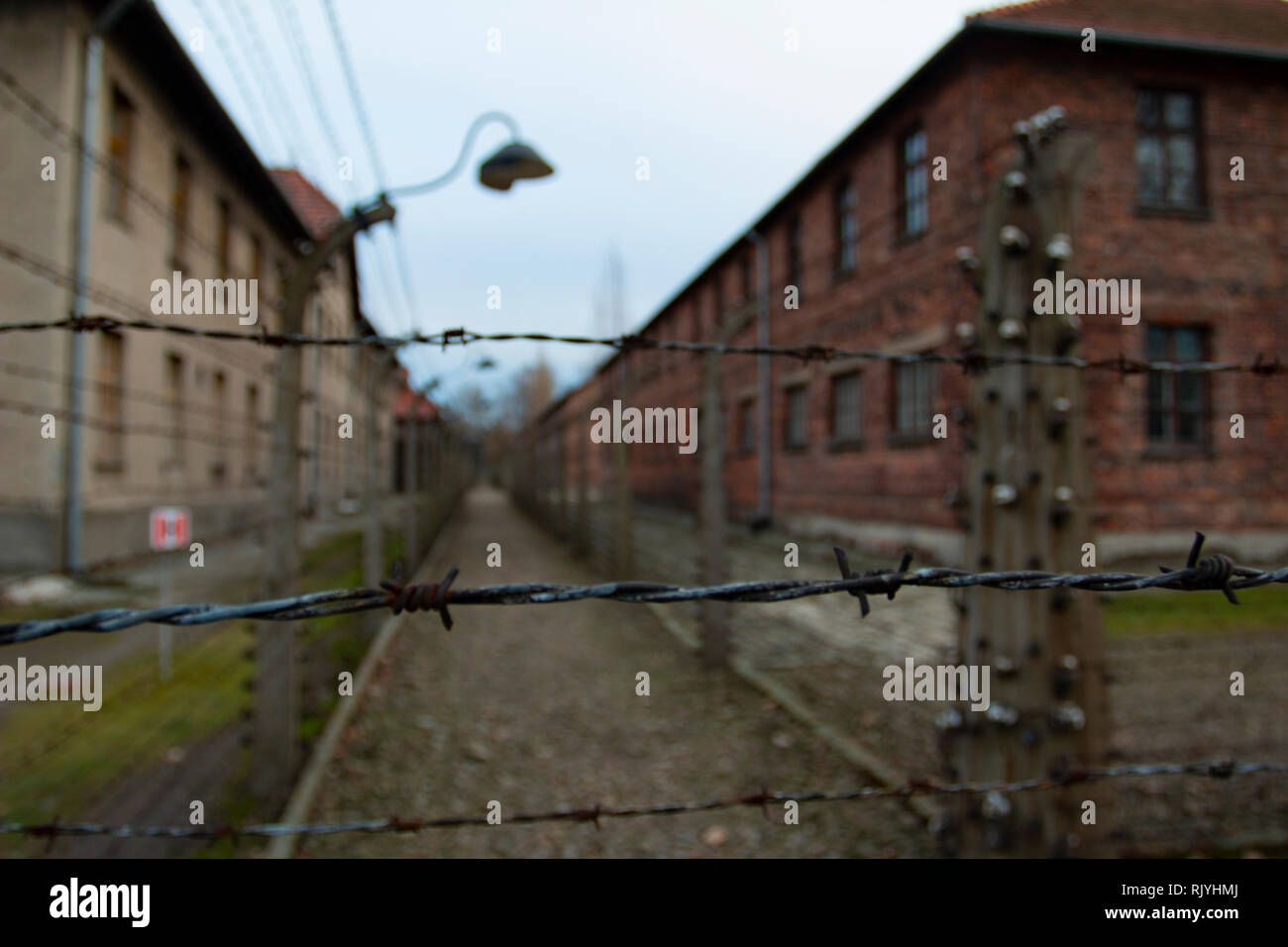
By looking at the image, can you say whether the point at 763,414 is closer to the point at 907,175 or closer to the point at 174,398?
the point at 907,175

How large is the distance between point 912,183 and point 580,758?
36.3 ft

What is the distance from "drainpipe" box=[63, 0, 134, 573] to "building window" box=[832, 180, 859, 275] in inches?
424

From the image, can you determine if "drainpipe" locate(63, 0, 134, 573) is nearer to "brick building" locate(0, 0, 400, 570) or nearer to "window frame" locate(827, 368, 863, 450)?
"brick building" locate(0, 0, 400, 570)

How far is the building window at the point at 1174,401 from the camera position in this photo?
11.0 m

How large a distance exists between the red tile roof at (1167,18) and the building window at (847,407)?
5700 mm

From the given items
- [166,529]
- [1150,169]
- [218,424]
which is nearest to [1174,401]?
[1150,169]

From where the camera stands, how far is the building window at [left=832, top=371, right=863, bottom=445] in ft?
45.1

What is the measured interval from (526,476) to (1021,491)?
24959 millimetres

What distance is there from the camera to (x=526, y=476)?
1069 inches

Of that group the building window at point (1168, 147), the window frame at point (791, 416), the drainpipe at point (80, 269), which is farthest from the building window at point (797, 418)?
the drainpipe at point (80, 269)

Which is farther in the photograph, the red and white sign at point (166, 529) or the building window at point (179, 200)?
the building window at point (179, 200)

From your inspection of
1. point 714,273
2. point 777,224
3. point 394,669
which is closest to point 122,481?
point 394,669

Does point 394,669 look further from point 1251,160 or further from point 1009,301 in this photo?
point 1251,160

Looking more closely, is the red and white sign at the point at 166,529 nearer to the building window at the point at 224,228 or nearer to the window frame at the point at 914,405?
the building window at the point at 224,228
